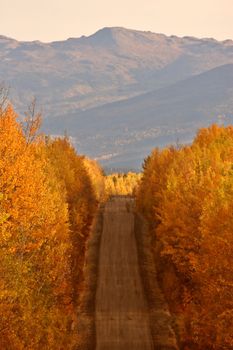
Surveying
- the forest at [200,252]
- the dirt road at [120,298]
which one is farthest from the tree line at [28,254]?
the forest at [200,252]

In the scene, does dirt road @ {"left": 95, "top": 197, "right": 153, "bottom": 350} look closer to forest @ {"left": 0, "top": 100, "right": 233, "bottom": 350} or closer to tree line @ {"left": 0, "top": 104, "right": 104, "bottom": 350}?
forest @ {"left": 0, "top": 100, "right": 233, "bottom": 350}

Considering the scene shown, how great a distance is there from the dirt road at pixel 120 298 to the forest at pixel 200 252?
3634 mm

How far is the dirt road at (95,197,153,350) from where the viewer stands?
57875mm

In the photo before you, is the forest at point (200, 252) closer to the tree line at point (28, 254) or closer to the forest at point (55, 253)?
the forest at point (55, 253)

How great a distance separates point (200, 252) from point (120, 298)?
23.4 metres

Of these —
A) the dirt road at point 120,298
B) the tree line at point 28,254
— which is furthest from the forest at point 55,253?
the dirt road at point 120,298

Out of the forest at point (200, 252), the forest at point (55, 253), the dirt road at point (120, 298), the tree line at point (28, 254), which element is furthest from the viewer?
the dirt road at point (120, 298)

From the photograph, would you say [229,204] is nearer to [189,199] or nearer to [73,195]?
[189,199]

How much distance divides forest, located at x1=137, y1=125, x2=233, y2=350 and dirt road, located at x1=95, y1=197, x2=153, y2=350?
363 cm

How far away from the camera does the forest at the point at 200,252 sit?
4262cm

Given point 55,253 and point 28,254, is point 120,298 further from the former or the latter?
point 28,254

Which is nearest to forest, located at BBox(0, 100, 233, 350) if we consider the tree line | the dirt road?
A: the tree line

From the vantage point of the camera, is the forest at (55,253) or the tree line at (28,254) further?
the forest at (55,253)

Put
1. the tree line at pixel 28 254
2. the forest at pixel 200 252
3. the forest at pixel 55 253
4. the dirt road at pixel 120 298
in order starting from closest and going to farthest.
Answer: the tree line at pixel 28 254
the forest at pixel 55 253
the forest at pixel 200 252
the dirt road at pixel 120 298
